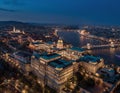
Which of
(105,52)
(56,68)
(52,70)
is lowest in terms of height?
(105,52)

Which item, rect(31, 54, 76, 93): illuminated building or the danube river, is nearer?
rect(31, 54, 76, 93): illuminated building

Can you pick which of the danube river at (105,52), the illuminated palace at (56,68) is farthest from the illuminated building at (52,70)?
the danube river at (105,52)

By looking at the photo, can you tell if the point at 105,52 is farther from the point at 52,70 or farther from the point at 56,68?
Answer: the point at 56,68

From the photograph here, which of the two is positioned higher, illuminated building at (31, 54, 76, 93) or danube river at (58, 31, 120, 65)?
illuminated building at (31, 54, 76, 93)

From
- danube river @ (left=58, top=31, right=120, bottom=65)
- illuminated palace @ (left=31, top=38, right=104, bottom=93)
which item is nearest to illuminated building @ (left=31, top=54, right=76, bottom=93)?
illuminated palace @ (left=31, top=38, right=104, bottom=93)

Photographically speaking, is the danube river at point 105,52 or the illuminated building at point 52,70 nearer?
the illuminated building at point 52,70

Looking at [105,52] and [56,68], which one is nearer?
[56,68]

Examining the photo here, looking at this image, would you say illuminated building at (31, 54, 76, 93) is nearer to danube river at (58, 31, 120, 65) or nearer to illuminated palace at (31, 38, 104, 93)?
illuminated palace at (31, 38, 104, 93)

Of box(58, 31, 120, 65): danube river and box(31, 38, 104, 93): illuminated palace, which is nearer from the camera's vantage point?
box(31, 38, 104, 93): illuminated palace

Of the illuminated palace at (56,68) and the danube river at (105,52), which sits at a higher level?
the illuminated palace at (56,68)

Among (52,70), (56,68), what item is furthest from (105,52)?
(56,68)

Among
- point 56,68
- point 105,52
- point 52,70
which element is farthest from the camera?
point 105,52

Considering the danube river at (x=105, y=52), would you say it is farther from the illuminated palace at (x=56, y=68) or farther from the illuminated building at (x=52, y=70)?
the illuminated building at (x=52, y=70)
